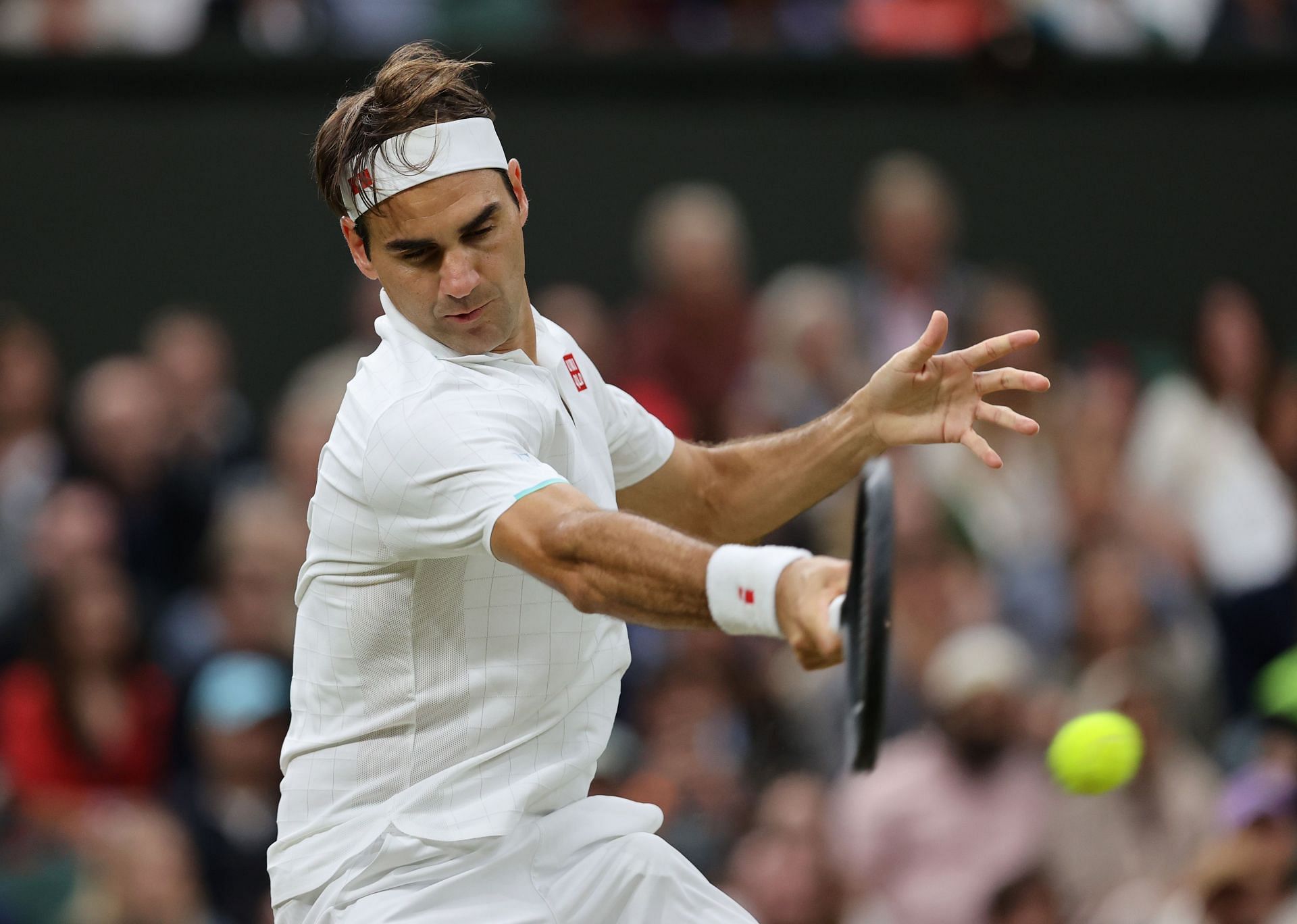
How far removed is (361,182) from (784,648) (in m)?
4.44

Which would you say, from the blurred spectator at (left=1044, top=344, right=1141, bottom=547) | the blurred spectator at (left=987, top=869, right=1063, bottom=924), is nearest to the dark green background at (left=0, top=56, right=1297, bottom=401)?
the blurred spectator at (left=1044, top=344, right=1141, bottom=547)

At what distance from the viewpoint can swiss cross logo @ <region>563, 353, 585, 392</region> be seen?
4094mm

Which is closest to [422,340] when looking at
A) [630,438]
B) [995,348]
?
[630,438]

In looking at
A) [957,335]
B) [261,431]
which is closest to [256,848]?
[261,431]

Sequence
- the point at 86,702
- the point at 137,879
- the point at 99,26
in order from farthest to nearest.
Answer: the point at 99,26 → the point at 86,702 → the point at 137,879

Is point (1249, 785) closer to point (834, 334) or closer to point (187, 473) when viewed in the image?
point (834, 334)

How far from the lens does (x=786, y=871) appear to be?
671 cm

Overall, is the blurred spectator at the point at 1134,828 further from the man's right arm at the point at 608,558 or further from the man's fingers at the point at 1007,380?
the man's right arm at the point at 608,558

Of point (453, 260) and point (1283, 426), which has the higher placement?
point (453, 260)

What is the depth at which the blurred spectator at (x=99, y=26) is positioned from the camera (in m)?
9.77

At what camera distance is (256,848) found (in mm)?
7148

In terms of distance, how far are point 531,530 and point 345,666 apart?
0.64 meters

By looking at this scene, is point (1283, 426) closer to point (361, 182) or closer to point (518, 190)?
point (518, 190)

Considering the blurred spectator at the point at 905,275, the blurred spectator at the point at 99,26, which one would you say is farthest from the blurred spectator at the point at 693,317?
the blurred spectator at the point at 99,26
